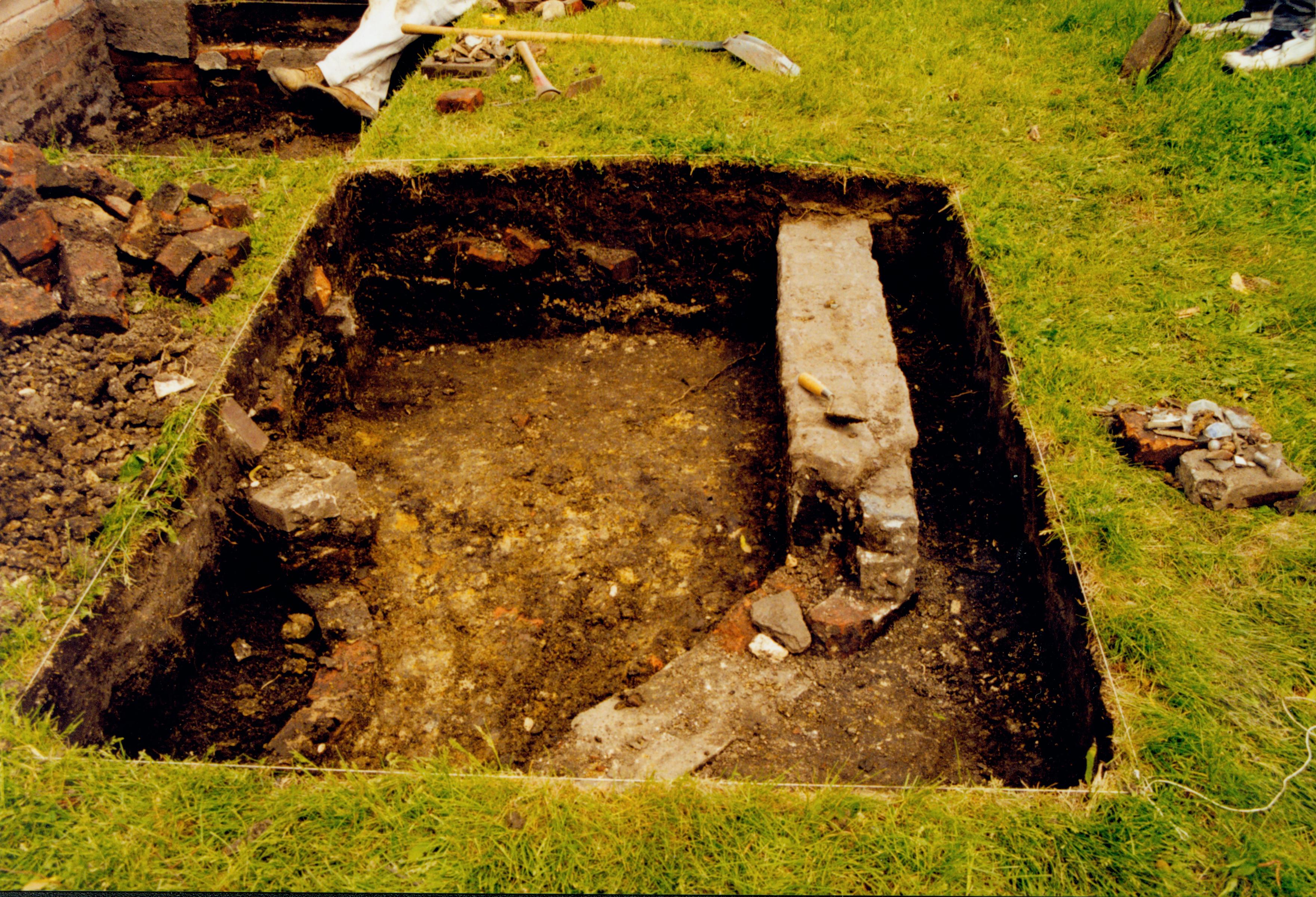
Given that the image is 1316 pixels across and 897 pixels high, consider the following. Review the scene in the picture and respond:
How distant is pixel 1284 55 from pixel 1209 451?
12.9ft

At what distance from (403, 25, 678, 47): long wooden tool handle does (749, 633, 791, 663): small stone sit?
434cm

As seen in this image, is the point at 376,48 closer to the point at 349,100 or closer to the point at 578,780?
the point at 349,100

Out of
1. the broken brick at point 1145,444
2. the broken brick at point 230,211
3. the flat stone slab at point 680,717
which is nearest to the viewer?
the flat stone slab at point 680,717

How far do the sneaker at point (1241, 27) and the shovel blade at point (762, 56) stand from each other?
2.93 m

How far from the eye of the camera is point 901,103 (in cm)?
480

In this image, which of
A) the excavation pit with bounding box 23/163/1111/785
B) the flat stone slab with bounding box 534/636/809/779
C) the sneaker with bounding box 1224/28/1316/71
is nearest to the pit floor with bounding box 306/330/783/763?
the excavation pit with bounding box 23/163/1111/785

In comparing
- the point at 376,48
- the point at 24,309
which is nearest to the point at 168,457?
the point at 24,309

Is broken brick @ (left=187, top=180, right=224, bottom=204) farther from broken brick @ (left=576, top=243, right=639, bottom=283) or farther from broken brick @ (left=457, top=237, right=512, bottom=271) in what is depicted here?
broken brick @ (left=576, top=243, right=639, bottom=283)

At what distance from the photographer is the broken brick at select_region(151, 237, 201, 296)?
3.56 meters

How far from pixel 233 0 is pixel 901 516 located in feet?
23.2

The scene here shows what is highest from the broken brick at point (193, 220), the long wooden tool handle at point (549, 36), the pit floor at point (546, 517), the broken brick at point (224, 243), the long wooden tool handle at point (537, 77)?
the long wooden tool handle at point (549, 36)

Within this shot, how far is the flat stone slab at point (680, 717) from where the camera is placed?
2.55 meters

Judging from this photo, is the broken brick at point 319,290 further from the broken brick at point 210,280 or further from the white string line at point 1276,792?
the white string line at point 1276,792

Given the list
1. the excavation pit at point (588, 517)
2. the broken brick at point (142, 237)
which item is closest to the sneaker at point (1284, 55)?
the excavation pit at point (588, 517)
